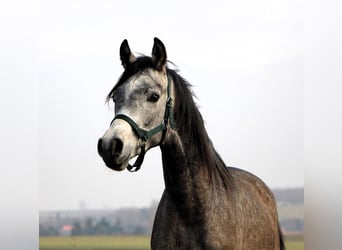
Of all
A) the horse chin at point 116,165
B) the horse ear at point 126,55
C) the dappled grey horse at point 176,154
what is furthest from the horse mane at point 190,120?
the horse chin at point 116,165

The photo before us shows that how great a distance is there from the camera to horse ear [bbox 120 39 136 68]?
2752 mm

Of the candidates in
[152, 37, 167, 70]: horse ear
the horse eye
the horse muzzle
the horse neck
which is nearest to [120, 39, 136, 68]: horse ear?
[152, 37, 167, 70]: horse ear

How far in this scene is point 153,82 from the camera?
264 centimetres

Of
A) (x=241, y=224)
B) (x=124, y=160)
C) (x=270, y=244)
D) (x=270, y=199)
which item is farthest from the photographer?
(x=270, y=199)

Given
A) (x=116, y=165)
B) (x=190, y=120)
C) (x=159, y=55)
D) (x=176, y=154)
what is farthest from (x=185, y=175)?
(x=159, y=55)

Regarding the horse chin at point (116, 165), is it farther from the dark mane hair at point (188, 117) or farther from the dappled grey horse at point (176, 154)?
the dark mane hair at point (188, 117)

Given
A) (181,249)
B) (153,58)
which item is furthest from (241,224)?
(153,58)

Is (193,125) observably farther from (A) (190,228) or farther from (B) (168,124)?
(A) (190,228)

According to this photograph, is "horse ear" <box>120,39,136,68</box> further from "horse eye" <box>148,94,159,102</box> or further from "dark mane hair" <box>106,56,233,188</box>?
"horse eye" <box>148,94,159,102</box>

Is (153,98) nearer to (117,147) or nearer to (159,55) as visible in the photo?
(159,55)

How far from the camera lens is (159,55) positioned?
269 cm

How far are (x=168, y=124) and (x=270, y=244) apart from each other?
134 cm

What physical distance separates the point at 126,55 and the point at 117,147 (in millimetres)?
610

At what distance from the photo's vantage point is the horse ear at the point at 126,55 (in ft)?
9.03
